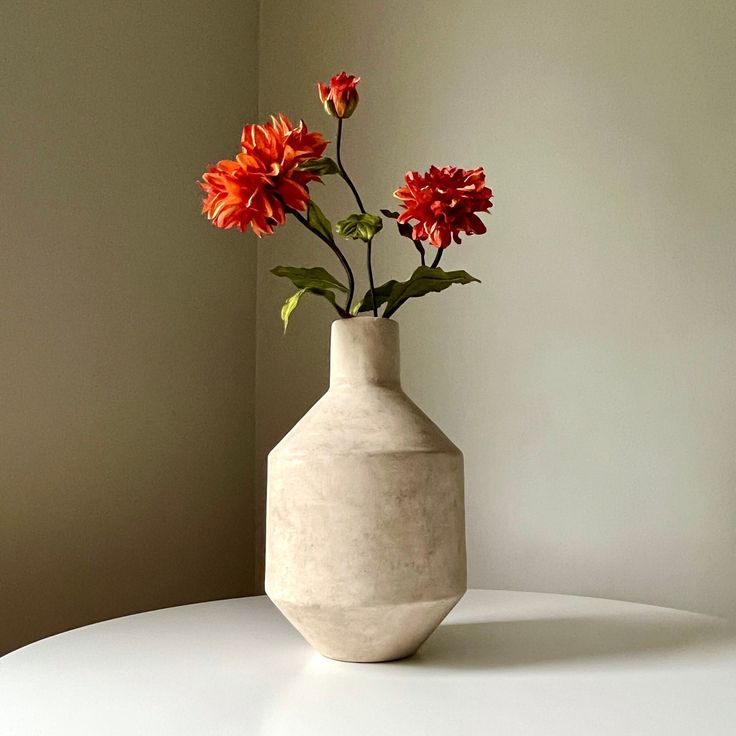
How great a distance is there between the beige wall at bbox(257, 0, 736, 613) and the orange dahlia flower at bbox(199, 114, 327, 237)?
2.05ft

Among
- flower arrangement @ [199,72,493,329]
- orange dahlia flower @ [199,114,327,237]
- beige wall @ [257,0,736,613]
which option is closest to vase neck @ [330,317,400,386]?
flower arrangement @ [199,72,493,329]

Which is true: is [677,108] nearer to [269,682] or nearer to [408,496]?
[408,496]

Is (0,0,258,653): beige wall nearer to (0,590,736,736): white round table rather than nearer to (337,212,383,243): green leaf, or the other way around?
(0,590,736,736): white round table

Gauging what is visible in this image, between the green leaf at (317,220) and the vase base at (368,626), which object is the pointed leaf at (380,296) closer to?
the green leaf at (317,220)

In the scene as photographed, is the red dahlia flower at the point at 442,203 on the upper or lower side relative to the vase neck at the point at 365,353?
upper

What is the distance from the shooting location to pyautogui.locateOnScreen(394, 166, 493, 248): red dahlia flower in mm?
965

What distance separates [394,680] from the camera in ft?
2.88

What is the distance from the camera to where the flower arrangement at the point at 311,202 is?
92 centimetres

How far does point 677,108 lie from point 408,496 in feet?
2.58

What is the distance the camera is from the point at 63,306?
55.5 inches

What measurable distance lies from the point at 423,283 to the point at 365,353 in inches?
4.0

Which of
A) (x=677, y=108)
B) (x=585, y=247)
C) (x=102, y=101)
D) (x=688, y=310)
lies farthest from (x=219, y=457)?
(x=677, y=108)

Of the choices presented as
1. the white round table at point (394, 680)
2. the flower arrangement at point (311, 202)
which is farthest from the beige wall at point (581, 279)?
the flower arrangement at point (311, 202)

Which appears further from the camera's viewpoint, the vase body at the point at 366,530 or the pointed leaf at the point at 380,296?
the pointed leaf at the point at 380,296
